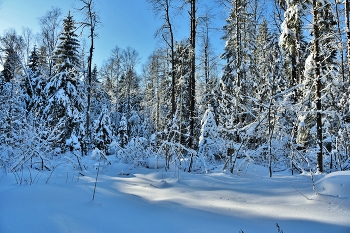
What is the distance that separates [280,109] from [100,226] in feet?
15.5

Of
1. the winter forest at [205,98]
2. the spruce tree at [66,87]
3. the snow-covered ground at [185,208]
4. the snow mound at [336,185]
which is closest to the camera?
the snow-covered ground at [185,208]

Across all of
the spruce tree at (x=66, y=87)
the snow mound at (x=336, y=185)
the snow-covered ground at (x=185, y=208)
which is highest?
the spruce tree at (x=66, y=87)

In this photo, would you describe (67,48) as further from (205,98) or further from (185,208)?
(185,208)

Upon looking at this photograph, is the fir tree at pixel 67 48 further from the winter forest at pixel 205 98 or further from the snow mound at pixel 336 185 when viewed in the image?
the snow mound at pixel 336 185

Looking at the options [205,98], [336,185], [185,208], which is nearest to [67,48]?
[205,98]

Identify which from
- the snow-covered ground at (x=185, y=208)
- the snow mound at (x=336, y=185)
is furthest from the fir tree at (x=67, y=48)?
the snow mound at (x=336, y=185)

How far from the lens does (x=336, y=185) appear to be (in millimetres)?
2678

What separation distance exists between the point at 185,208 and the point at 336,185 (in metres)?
1.92

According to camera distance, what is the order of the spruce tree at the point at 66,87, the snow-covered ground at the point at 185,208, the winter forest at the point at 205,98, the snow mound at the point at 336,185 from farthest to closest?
the spruce tree at the point at 66,87, the winter forest at the point at 205,98, the snow mound at the point at 336,185, the snow-covered ground at the point at 185,208

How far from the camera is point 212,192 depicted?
319 centimetres

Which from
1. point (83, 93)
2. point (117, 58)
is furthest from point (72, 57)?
point (117, 58)

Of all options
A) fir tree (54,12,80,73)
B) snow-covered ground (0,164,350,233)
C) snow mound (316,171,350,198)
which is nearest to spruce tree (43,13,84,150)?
fir tree (54,12,80,73)

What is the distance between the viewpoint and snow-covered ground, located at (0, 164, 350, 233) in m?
2.08

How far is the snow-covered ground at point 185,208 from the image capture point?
2.08 meters
